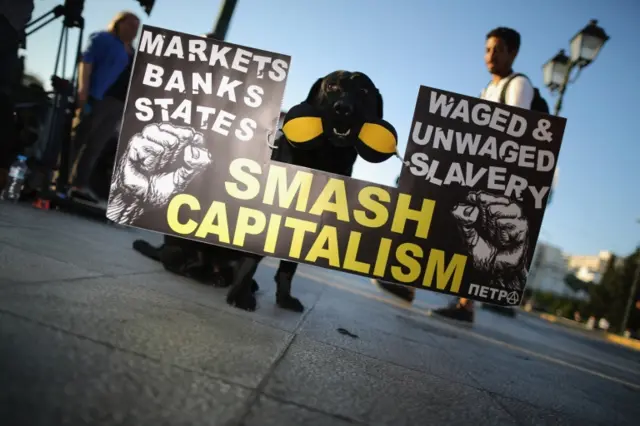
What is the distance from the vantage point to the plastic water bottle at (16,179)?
14.4ft

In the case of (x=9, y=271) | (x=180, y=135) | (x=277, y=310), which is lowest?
(x=277, y=310)

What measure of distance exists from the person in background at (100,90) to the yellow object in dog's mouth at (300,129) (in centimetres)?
311

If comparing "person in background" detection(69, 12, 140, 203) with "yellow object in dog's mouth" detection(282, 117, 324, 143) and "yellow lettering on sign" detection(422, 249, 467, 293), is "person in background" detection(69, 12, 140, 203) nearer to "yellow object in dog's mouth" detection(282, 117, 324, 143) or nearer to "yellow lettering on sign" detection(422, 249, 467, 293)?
"yellow object in dog's mouth" detection(282, 117, 324, 143)

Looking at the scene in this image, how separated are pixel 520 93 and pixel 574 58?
570 centimetres

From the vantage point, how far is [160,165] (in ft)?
6.57

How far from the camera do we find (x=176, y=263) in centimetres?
263

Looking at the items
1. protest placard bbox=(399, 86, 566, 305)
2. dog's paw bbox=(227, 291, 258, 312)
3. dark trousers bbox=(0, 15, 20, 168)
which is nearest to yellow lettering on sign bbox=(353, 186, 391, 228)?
protest placard bbox=(399, 86, 566, 305)

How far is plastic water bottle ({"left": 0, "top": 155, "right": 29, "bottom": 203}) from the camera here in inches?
173

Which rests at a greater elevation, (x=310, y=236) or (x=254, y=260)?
(x=310, y=236)

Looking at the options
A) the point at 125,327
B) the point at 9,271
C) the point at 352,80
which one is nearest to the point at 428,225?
the point at 352,80

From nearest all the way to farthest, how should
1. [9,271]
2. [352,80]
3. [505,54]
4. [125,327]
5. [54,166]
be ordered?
[125,327] < [9,271] < [352,80] < [505,54] < [54,166]

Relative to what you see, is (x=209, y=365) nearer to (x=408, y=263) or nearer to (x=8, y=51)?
(x=408, y=263)

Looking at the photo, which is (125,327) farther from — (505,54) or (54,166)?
(54,166)

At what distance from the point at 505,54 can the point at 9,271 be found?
3.83 metres
